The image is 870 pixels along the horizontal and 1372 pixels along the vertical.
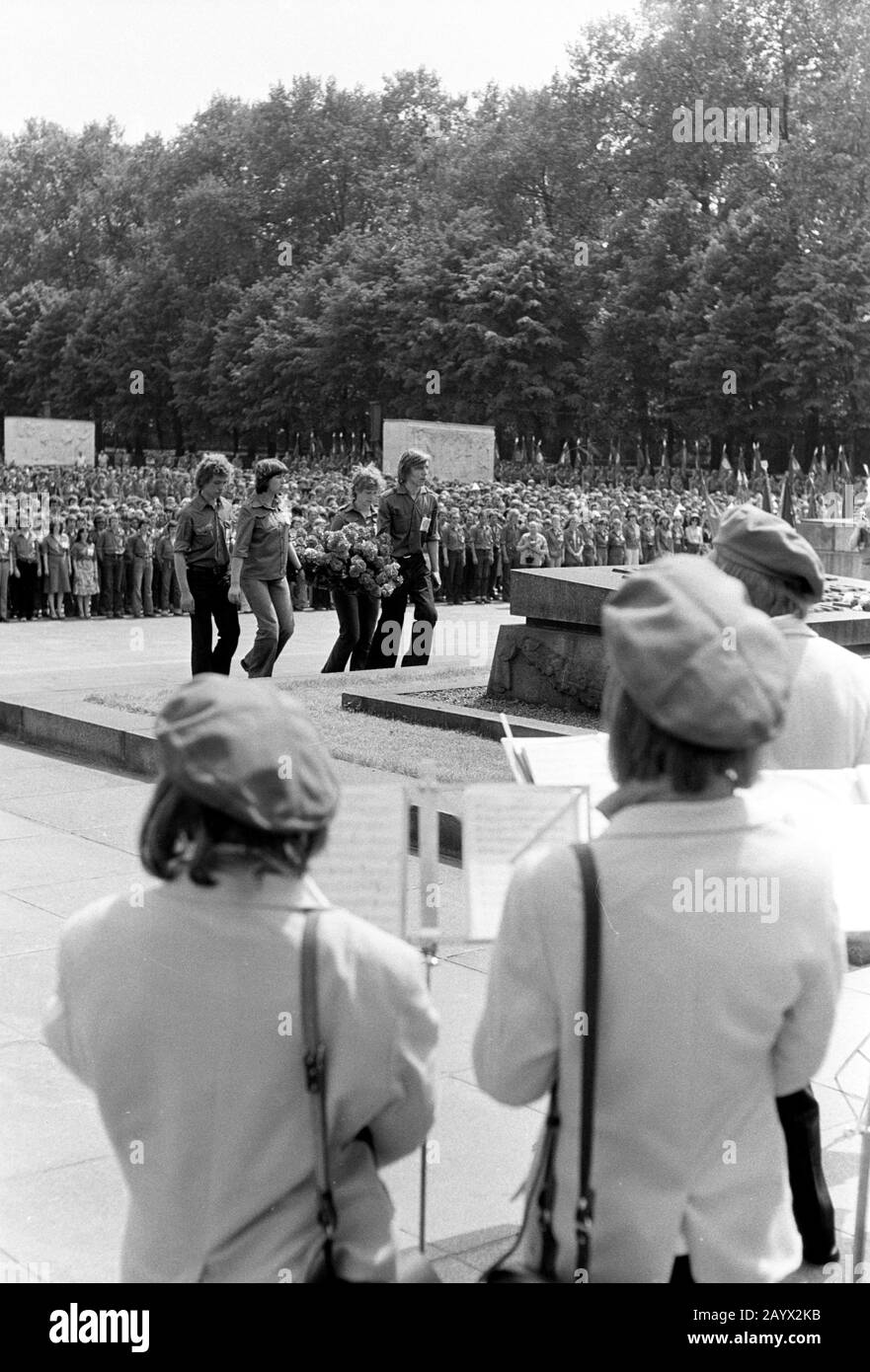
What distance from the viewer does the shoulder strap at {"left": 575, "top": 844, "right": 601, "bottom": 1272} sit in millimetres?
2291

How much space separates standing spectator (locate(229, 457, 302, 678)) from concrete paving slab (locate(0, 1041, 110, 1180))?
628 cm

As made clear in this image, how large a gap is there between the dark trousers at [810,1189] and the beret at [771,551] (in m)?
1.18

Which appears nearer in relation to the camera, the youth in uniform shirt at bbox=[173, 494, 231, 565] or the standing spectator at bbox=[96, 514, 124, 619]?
the youth in uniform shirt at bbox=[173, 494, 231, 565]

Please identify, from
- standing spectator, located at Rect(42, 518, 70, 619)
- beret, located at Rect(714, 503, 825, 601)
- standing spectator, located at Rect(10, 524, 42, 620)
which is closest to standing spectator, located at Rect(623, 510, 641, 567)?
standing spectator, located at Rect(42, 518, 70, 619)

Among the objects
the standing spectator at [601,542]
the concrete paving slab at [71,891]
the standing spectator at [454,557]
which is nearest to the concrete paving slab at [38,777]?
the concrete paving slab at [71,891]

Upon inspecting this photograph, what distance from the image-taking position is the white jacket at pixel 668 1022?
2.32 meters

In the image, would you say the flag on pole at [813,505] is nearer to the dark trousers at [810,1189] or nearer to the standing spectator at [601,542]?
the standing spectator at [601,542]

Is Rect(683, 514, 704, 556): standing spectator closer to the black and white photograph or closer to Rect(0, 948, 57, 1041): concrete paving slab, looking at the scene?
the black and white photograph

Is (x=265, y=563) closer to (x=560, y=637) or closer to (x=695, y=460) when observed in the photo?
(x=560, y=637)

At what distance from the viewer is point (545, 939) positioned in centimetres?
230

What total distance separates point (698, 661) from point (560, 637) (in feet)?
28.3

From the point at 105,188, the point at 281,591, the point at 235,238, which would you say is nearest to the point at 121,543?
the point at 281,591

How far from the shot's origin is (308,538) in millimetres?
15375

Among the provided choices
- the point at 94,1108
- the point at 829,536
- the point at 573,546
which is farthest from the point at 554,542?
the point at 94,1108
